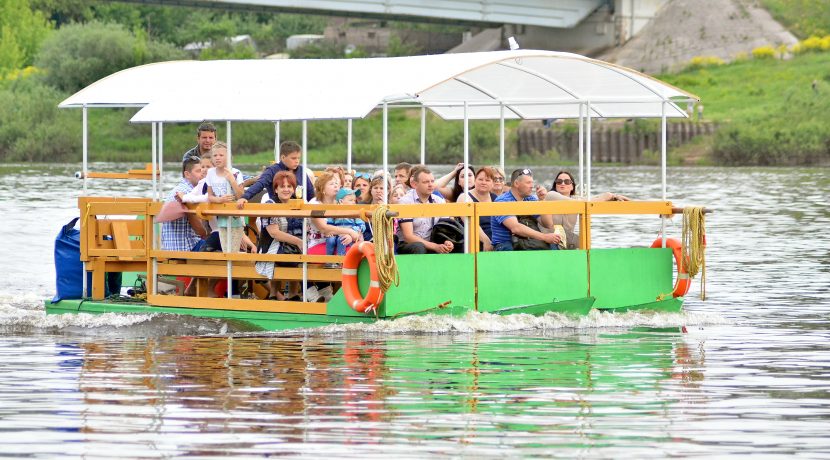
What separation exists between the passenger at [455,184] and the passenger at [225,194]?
214 cm

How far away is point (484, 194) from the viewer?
57.7 ft

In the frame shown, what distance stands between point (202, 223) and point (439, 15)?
63.0 m

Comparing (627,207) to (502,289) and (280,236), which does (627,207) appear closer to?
(502,289)

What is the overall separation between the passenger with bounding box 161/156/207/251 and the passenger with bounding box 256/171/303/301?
702mm

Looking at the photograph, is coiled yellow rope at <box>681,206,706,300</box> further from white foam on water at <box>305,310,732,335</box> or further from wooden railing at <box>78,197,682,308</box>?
white foam on water at <box>305,310,732,335</box>

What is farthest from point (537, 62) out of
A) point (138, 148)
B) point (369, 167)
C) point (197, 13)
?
point (197, 13)

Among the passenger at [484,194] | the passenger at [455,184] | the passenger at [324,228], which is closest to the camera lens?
the passenger at [324,228]

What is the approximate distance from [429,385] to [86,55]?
66.0 metres

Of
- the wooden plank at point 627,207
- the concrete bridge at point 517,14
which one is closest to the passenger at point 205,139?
the wooden plank at point 627,207

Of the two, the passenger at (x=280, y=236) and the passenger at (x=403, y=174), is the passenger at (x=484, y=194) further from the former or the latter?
the passenger at (x=280, y=236)

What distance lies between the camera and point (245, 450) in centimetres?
1073

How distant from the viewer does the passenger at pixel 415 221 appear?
1677cm

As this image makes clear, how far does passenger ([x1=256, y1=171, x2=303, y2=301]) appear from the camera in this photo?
16734 mm

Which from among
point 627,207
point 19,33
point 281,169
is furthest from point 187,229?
point 19,33
